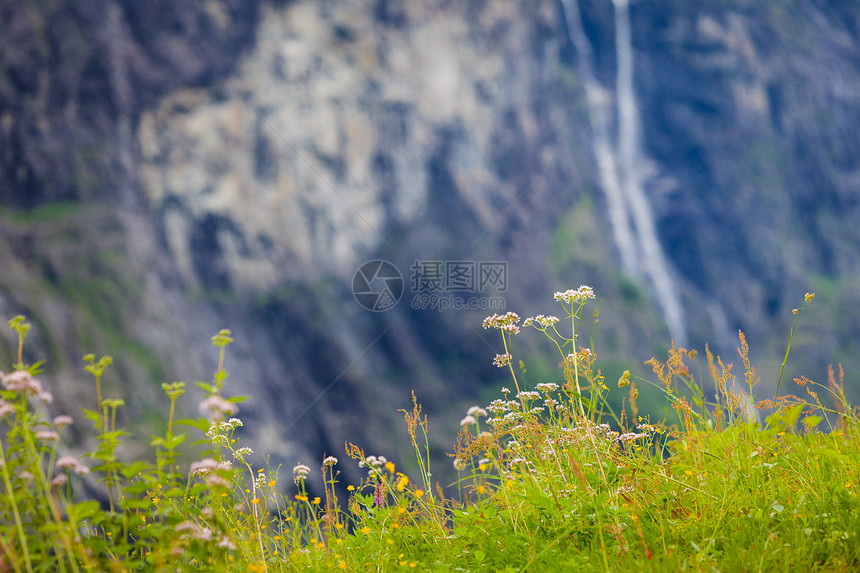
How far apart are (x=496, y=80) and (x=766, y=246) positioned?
1577 inches

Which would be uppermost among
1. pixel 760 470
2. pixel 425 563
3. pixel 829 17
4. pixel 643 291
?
pixel 829 17

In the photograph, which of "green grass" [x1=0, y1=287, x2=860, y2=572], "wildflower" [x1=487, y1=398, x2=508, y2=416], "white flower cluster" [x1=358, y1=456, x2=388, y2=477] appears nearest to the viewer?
"green grass" [x1=0, y1=287, x2=860, y2=572]

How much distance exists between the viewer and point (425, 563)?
2543 millimetres

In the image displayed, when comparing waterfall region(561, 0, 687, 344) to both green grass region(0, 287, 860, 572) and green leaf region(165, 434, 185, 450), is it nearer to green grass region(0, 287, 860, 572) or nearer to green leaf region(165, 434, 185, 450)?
green grass region(0, 287, 860, 572)

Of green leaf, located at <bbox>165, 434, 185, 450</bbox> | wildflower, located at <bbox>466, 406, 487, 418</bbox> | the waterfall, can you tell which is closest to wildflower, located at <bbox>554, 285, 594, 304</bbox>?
wildflower, located at <bbox>466, 406, 487, 418</bbox>

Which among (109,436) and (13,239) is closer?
(109,436)

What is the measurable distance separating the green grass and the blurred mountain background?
34753mm

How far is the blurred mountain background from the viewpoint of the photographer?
4025cm

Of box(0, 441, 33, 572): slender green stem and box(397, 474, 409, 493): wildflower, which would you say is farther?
box(397, 474, 409, 493): wildflower

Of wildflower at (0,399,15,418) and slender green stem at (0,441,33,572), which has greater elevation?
wildflower at (0,399,15,418)

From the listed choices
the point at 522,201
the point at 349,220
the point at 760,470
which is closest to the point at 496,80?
the point at 522,201

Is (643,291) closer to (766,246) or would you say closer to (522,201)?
(522,201)

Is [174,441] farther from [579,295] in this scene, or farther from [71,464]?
[579,295]

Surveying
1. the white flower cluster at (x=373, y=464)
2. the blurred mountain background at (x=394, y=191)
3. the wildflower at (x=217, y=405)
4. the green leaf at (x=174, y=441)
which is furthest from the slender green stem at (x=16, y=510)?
the blurred mountain background at (x=394, y=191)
